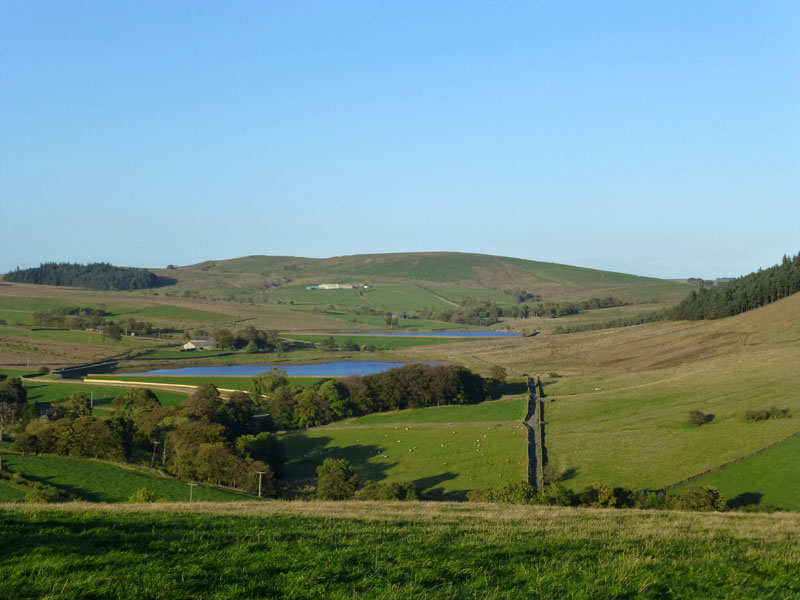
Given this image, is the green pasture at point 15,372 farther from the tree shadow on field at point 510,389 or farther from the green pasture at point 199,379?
the tree shadow on field at point 510,389

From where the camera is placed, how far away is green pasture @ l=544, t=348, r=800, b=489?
58469mm

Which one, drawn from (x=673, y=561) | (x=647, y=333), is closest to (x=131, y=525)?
(x=673, y=561)

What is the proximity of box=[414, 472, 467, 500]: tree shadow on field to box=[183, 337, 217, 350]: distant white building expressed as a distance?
98562mm

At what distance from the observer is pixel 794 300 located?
362 ft

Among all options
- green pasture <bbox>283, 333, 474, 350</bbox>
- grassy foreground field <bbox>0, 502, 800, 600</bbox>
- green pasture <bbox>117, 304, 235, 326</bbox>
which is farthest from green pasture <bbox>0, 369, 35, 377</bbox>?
grassy foreground field <bbox>0, 502, 800, 600</bbox>

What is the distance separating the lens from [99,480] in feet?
160

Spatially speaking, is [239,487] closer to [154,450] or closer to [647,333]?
[154,450]

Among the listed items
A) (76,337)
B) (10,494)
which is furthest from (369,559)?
(76,337)

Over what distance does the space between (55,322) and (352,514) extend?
16237 centimetres

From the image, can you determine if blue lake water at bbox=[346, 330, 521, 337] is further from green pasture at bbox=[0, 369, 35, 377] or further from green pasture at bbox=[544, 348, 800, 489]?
green pasture at bbox=[0, 369, 35, 377]

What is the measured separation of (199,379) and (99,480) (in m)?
63.4

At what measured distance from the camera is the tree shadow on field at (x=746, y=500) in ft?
159

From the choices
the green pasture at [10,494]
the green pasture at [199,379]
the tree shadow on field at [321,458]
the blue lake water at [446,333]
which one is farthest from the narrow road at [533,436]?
the blue lake water at [446,333]

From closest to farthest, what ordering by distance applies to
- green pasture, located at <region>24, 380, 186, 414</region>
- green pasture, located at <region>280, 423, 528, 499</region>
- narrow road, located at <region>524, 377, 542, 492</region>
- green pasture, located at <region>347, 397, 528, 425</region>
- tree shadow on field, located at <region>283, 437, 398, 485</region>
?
narrow road, located at <region>524, 377, 542, 492</region> < green pasture, located at <region>280, 423, 528, 499</region> < tree shadow on field, located at <region>283, 437, 398, 485</region> < green pasture, located at <region>347, 397, 528, 425</region> < green pasture, located at <region>24, 380, 186, 414</region>
